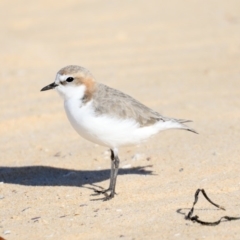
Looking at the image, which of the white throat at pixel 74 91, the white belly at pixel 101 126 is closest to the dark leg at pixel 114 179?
the white belly at pixel 101 126

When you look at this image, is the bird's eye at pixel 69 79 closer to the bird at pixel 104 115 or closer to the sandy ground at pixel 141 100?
the bird at pixel 104 115

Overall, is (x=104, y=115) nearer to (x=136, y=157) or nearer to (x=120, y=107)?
(x=120, y=107)

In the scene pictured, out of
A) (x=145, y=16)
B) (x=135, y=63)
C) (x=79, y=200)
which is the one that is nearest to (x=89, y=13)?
(x=145, y=16)

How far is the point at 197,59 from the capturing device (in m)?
10.4

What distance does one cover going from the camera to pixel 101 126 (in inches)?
214

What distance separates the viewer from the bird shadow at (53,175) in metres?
6.01

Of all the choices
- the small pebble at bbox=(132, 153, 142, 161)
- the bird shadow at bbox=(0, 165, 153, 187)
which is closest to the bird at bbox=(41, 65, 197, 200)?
the bird shadow at bbox=(0, 165, 153, 187)

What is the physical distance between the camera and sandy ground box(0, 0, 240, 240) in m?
4.91

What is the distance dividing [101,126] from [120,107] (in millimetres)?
287

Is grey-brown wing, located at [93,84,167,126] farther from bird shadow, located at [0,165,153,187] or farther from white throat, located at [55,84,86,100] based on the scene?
bird shadow, located at [0,165,153,187]

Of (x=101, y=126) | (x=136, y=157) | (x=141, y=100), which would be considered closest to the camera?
(x=101, y=126)

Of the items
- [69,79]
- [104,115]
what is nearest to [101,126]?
[104,115]

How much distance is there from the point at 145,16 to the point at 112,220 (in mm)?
9045

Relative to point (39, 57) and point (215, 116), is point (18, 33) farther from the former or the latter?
point (215, 116)
